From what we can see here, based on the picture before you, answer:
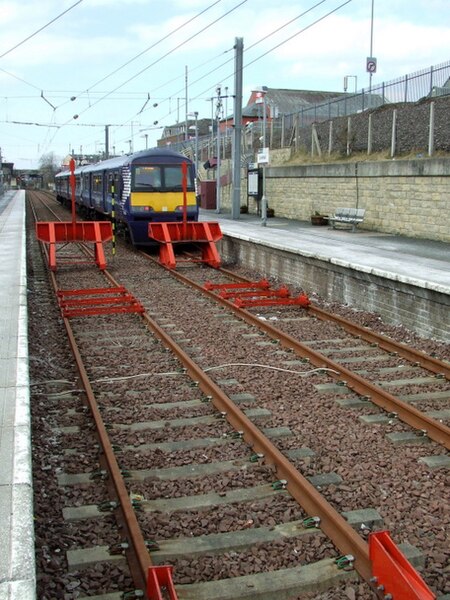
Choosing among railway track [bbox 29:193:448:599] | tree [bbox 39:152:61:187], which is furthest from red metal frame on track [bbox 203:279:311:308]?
tree [bbox 39:152:61:187]

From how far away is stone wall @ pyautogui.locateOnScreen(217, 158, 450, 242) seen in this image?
16.9m

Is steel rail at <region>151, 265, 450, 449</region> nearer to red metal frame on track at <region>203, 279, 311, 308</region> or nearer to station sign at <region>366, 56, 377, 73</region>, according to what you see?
red metal frame on track at <region>203, 279, 311, 308</region>

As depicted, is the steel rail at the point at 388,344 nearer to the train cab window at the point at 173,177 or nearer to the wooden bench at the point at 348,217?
the train cab window at the point at 173,177

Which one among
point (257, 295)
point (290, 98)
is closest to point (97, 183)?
point (257, 295)

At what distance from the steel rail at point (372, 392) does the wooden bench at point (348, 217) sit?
414 inches

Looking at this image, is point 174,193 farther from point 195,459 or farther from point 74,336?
point 195,459

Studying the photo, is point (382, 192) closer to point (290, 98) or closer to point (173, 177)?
point (173, 177)

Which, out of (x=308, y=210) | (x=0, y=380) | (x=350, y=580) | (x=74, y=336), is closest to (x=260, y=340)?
(x=74, y=336)

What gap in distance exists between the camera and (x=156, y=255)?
20.3 metres

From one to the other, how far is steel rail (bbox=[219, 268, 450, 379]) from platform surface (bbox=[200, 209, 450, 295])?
1040 millimetres

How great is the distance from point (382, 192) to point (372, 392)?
535 inches

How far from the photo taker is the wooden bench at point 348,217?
20219 mm

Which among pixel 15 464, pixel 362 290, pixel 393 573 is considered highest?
pixel 362 290

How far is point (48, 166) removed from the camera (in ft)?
450
